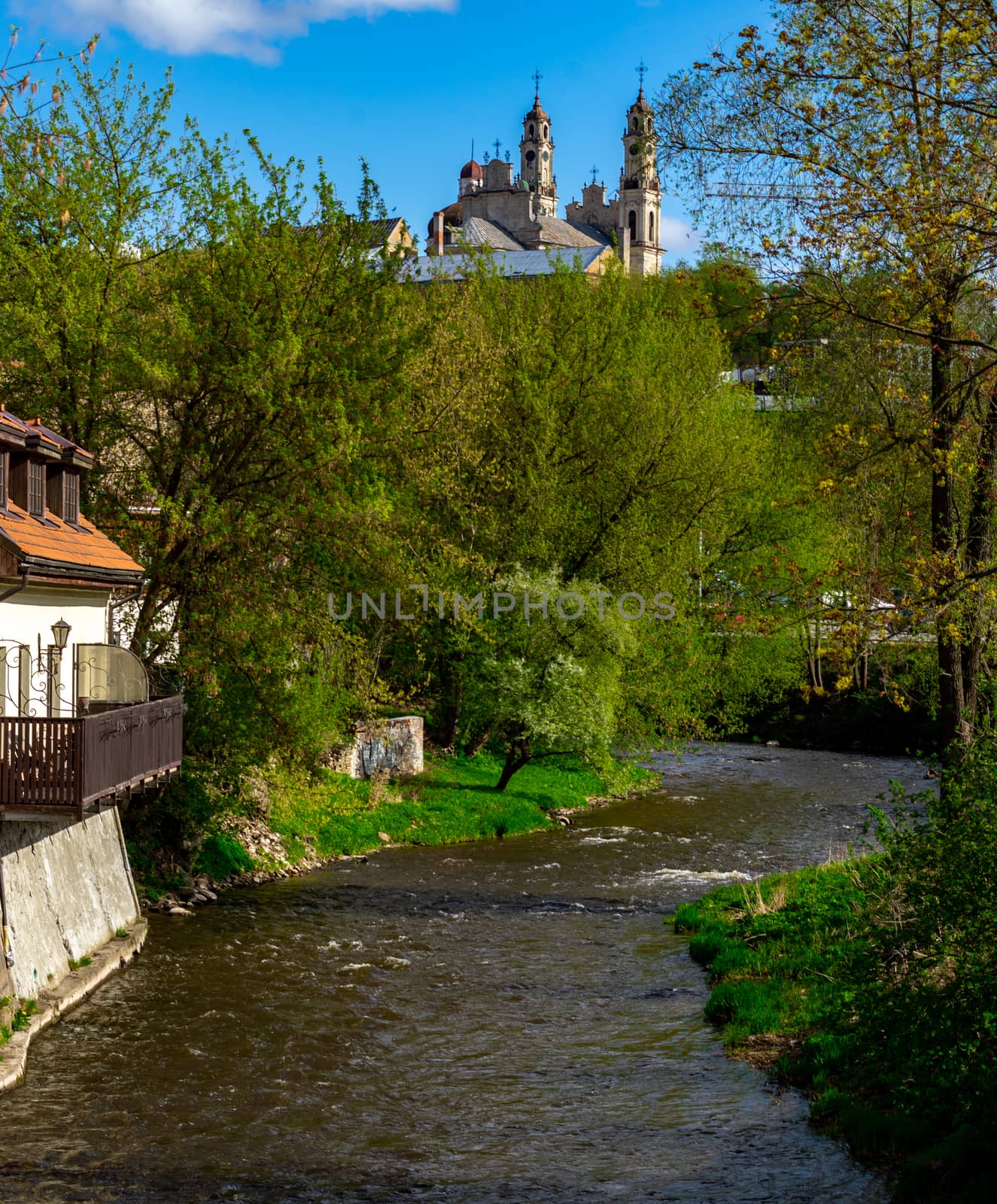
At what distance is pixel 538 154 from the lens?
186 metres

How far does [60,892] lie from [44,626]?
3924 mm

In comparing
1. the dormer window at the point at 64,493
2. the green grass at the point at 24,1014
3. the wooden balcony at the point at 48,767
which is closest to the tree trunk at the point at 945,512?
the wooden balcony at the point at 48,767

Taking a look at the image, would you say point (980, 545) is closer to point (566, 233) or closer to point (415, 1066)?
point (415, 1066)

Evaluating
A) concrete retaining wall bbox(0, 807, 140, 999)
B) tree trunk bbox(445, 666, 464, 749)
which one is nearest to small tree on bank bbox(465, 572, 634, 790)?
tree trunk bbox(445, 666, 464, 749)

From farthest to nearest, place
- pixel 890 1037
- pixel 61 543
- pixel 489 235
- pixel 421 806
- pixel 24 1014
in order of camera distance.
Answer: pixel 489 235, pixel 421 806, pixel 61 543, pixel 24 1014, pixel 890 1037

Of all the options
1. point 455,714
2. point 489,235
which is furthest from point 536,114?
point 455,714

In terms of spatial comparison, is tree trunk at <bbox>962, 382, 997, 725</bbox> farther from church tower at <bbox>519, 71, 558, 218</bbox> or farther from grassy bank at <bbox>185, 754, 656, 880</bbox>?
church tower at <bbox>519, 71, 558, 218</bbox>

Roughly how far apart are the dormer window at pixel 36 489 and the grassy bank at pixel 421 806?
26.0 feet

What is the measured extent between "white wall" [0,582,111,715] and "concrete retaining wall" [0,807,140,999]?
1.91m

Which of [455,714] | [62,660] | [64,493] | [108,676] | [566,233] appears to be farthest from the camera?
[566,233]

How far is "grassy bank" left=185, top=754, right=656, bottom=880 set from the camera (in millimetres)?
27031

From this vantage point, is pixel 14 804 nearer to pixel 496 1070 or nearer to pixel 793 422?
pixel 496 1070

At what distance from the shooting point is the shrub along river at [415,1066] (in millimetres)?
13203

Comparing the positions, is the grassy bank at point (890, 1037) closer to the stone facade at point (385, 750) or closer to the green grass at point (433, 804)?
the green grass at point (433, 804)
